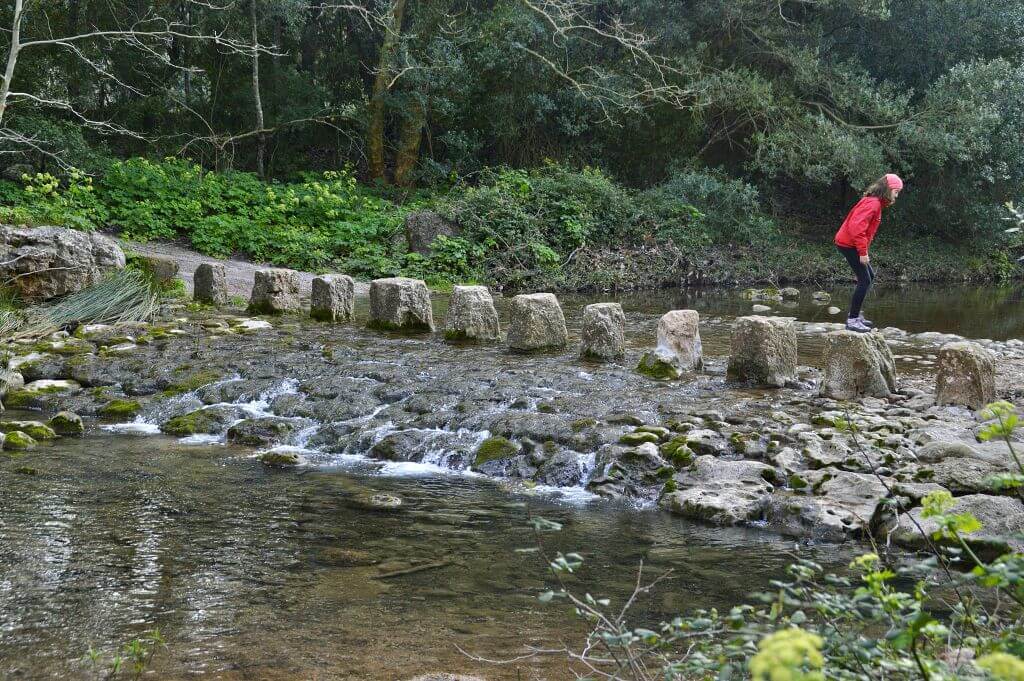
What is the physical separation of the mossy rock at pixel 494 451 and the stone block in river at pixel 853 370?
2.85 m

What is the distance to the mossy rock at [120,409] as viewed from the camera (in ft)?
25.6

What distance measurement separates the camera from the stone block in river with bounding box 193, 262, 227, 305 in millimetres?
12289

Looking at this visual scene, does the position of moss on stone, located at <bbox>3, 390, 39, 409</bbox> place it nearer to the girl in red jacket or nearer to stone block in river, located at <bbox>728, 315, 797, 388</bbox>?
stone block in river, located at <bbox>728, 315, 797, 388</bbox>

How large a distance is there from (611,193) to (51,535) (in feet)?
52.4

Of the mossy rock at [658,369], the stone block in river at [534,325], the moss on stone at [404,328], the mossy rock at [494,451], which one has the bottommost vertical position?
the mossy rock at [494,451]

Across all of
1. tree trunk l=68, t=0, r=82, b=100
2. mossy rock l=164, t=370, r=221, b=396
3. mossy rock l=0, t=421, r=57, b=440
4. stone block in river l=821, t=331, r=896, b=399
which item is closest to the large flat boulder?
mossy rock l=164, t=370, r=221, b=396

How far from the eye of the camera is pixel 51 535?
4801mm

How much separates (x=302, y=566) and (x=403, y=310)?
630 cm

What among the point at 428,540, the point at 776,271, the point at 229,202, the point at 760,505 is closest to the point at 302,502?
the point at 428,540

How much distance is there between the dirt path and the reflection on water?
7.53m

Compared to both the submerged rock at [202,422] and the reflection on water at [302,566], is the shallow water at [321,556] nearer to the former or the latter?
the reflection on water at [302,566]

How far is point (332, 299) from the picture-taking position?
11266 millimetres

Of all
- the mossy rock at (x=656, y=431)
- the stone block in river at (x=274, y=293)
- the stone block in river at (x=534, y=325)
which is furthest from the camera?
the stone block in river at (x=274, y=293)

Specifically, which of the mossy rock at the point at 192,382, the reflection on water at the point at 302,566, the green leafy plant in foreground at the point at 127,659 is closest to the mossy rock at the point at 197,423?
the mossy rock at the point at 192,382
